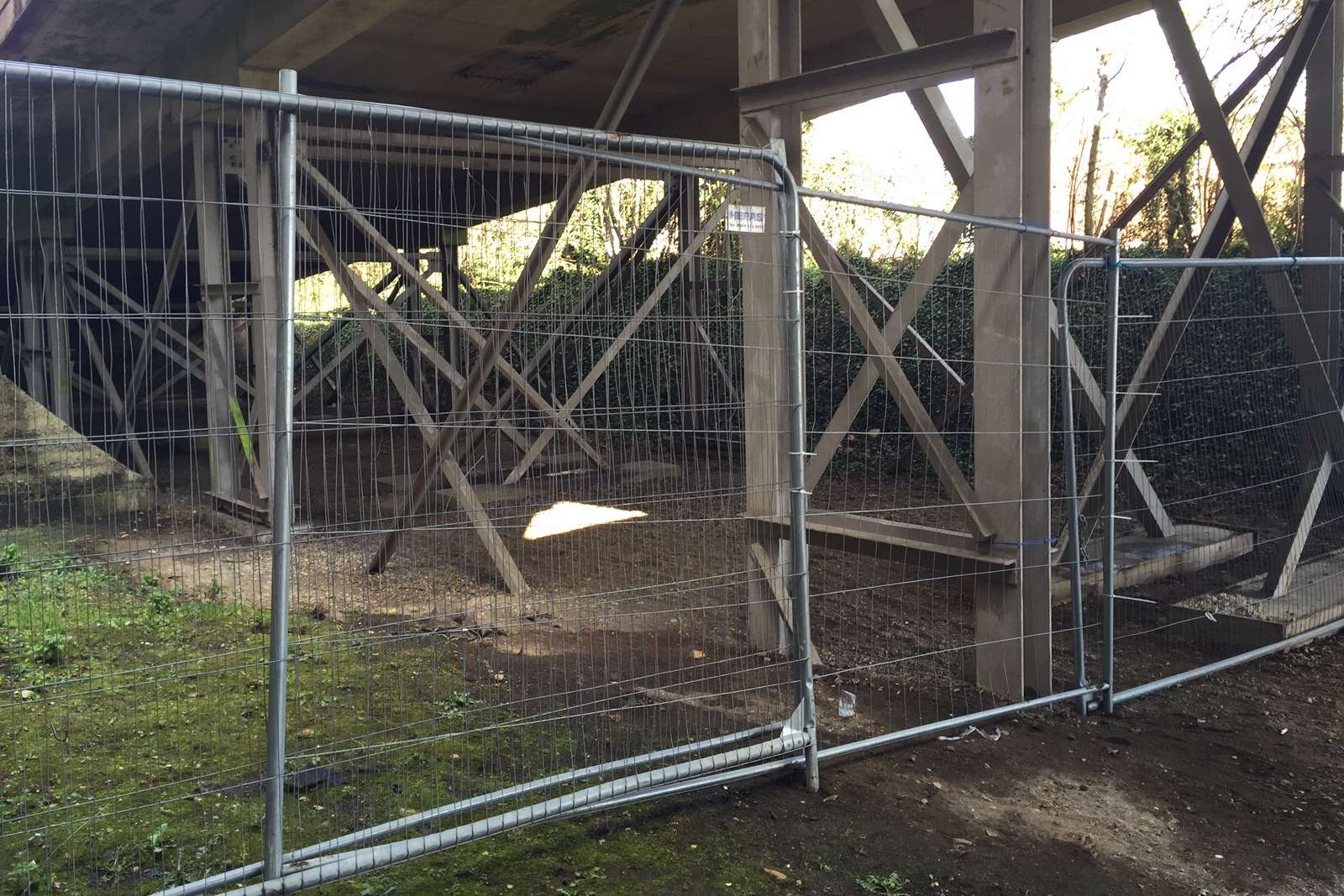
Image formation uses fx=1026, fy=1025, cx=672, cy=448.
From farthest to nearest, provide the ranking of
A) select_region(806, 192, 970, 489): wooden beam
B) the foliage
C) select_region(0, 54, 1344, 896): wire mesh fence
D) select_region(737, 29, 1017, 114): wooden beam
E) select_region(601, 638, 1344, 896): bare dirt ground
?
1. the foliage
2. select_region(806, 192, 970, 489): wooden beam
3. select_region(737, 29, 1017, 114): wooden beam
4. select_region(601, 638, 1344, 896): bare dirt ground
5. select_region(0, 54, 1344, 896): wire mesh fence

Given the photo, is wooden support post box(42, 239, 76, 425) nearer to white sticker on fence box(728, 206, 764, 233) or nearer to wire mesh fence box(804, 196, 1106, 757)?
white sticker on fence box(728, 206, 764, 233)

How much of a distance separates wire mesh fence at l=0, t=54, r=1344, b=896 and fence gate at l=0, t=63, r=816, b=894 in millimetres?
32

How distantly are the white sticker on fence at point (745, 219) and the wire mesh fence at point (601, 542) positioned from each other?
26 mm

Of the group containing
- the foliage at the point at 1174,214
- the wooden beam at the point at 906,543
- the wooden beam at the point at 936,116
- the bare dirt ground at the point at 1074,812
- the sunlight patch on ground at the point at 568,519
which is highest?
the foliage at the point at 1174,214

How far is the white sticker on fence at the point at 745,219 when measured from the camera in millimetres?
3844

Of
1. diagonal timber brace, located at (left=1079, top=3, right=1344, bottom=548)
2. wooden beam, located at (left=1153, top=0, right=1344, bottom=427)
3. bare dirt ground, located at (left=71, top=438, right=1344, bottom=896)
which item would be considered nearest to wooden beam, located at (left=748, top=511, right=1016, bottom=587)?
bare dirt ground, located at (left=71, top=438, right=1344, bottom=896)

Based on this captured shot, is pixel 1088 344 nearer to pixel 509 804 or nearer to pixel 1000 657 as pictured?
pixel 1000 657

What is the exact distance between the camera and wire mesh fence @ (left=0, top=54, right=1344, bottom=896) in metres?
3.36

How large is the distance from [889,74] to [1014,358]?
4.87 feet

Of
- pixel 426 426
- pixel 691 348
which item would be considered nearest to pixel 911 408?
pixel 691 348

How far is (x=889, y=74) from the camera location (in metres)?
4.91

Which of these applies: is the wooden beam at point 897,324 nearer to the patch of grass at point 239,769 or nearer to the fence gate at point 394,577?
the fence gate at point 394,577

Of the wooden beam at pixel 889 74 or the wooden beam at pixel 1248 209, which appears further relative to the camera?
the wooden beam at pixel 1248 209

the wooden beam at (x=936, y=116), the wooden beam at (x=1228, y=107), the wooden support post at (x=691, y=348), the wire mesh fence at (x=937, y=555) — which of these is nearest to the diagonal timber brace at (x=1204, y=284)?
the wooden beam at (x=1228, y=107)
